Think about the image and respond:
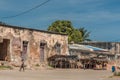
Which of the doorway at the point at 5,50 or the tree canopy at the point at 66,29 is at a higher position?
the tree canopy at the point at 66,29

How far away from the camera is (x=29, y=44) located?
42.3 metres

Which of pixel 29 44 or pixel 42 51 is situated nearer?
pixel 29 44

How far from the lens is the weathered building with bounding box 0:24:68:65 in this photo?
3988 centimetres

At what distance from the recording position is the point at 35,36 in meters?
43.3

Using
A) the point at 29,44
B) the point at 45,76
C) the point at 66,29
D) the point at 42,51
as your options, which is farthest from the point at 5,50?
the point at 66,29

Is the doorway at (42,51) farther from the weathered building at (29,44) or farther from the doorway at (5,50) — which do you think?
the doorway at (5,50)

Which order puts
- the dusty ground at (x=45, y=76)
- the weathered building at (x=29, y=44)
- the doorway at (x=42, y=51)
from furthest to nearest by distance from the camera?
1. the doorway at (x=42, y=51)
2. the weathered building at (x=29, y=44)
3. the dusty ground at (x=45, y=76)

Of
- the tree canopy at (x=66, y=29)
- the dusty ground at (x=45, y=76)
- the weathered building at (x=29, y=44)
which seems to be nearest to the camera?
the dusty ground at (x=45, y=76)

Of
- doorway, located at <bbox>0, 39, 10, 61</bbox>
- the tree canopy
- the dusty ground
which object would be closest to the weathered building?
doorway, located at <bbox>0, 39, 10, 61</bbox>

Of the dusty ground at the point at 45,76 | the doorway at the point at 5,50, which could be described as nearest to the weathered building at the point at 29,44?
the doorway at the point at 5,50

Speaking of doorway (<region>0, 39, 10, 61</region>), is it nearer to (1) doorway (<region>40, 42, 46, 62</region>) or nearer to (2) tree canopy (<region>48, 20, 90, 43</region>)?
(1) doorway (<region>40, 42, 46, 62</region>)

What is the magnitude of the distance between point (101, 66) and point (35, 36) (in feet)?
30.6

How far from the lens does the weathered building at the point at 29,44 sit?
39875 millimetres

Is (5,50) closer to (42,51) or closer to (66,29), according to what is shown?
(42,51)
